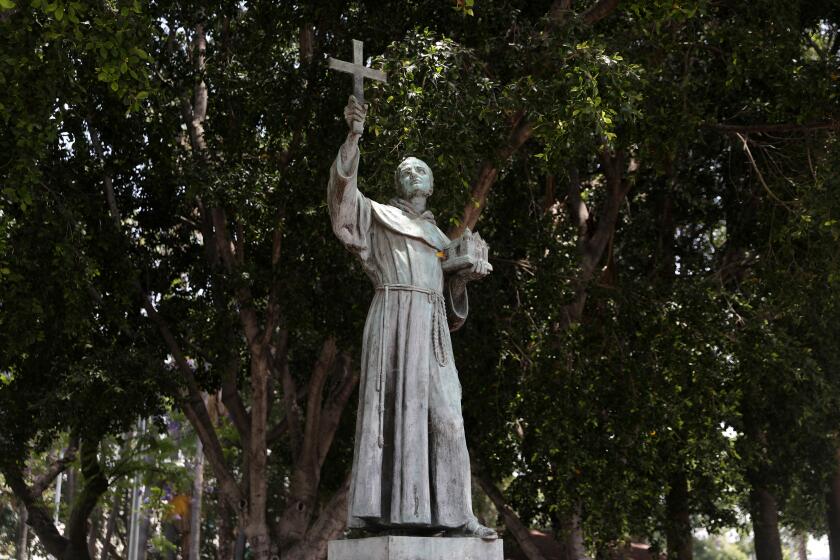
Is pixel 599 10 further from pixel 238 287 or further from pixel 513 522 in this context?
pixel 513 522

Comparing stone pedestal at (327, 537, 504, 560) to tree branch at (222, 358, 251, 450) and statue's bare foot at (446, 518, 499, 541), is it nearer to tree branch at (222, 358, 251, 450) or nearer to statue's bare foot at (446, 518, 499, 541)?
statue's bare foot at (446, 518, 499, 541)

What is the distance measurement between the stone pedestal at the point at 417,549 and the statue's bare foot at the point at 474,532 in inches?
1.4

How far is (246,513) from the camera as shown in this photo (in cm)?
1658

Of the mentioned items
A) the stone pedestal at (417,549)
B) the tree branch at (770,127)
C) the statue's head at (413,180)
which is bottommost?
the stone pedestal at (417,549)

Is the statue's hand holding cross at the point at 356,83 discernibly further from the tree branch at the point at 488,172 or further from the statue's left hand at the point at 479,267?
the tree branch at the point at 488,172

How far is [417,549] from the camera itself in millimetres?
6219

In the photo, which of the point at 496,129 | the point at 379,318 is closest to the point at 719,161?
the point at 496,129

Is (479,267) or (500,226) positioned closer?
(479,267)

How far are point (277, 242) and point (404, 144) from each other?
170 inches

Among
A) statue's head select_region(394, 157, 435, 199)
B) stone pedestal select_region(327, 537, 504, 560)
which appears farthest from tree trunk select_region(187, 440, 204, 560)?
stone pedestal select_region(327, 537, 504, 560)

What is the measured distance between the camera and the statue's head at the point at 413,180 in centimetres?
739

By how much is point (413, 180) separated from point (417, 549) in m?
2.41

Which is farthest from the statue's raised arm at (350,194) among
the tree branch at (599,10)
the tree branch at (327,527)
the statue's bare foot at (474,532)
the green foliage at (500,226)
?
the tree branch at (327,527)

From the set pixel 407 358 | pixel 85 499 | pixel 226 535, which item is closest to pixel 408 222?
pixel 407 358
